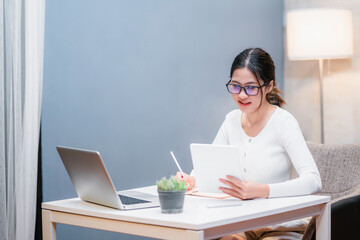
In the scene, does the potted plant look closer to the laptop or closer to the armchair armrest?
the laptop

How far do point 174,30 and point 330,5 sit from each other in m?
1.27

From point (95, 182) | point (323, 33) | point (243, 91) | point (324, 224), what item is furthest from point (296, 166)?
point (323, 33)

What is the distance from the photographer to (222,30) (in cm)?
388

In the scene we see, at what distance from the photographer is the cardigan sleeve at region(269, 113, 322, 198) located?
2.08 metres

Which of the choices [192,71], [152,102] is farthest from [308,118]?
[152,102]

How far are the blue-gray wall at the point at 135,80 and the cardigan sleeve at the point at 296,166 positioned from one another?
115 centimetres

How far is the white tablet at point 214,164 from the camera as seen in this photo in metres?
1.91

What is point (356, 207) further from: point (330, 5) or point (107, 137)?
point (330, 5)

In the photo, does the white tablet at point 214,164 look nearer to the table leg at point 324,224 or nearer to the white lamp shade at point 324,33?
the table leg at point 324,224

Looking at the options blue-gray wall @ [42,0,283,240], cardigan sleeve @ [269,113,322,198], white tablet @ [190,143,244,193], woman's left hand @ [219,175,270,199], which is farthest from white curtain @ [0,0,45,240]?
cardigan sleeve @ [269,113,322,198]

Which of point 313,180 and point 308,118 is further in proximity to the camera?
point 308,118

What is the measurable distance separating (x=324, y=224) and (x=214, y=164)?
49cm

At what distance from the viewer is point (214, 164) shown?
1.97 m

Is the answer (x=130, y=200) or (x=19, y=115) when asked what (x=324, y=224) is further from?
(x=19, y=115)
